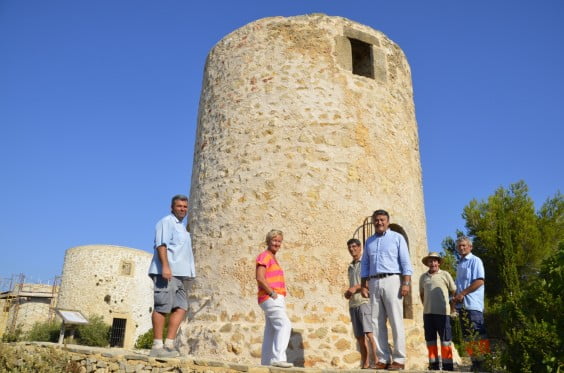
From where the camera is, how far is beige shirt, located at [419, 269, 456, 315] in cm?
564

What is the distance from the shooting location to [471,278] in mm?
5582

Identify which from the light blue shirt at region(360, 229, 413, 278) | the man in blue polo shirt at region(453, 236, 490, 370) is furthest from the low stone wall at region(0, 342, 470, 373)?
the man in blue polo shirt at region(453, 236, 490, 370)

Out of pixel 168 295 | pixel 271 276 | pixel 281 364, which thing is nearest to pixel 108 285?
pixel 168 295

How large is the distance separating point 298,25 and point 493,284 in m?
12.7

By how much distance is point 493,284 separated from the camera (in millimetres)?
16750

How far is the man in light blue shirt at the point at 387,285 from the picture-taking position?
195 inches

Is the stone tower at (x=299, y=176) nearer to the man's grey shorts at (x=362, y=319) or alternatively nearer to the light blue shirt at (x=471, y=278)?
the man's grey shorts at (x=362, y=319)

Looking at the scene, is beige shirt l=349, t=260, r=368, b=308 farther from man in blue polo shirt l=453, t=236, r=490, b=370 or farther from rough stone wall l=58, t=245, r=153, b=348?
rough stone wall l=58, t=245, r=153, b=348

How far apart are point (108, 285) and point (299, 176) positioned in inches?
827

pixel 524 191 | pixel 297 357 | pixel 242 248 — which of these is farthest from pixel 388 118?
pixel 524 191

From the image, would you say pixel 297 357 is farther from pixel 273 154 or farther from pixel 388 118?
pixel 388 118

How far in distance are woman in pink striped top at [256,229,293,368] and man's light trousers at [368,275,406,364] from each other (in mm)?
956

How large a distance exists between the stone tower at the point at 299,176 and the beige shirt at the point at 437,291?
1.18 metres

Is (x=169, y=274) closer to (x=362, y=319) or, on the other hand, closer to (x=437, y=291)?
(x=362, y=319)
